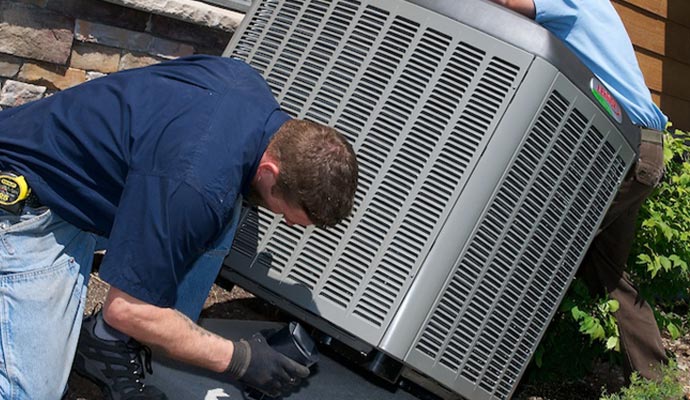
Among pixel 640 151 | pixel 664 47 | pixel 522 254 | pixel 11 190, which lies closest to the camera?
pixel 11 190

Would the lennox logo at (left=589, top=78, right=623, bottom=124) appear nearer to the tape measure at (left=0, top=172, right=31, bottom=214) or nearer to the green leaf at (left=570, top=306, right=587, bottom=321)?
the green leaf at (left=570, top=306, right=587, bottom=321)

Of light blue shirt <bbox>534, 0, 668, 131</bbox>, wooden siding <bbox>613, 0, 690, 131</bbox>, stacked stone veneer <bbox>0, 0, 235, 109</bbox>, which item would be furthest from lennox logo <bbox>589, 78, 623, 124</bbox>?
wooden siding <bbox>613, 0, 690, 131</bbox>

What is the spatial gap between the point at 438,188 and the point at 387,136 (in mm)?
197

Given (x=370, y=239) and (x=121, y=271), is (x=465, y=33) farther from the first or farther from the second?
(x=121, y=271)

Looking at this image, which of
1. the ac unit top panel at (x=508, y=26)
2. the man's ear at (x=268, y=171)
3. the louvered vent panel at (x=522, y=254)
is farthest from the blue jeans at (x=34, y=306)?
the ac unit top panel at (x=508, y=26)

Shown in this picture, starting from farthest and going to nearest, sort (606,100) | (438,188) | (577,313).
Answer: (577,313), (606,100), (438,188)

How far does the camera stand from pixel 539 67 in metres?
2.55

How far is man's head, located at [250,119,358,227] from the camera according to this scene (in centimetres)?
224

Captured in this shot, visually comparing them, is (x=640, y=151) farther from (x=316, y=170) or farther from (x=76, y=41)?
(x=76, y=41)

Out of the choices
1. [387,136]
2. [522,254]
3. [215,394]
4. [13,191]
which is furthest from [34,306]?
[522,254]

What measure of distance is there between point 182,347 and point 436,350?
2.18 feet

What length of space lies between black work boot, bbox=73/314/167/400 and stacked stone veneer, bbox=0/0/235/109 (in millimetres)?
1367

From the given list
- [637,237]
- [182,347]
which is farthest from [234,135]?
[637,237]

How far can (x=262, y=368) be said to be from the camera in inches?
99.9
